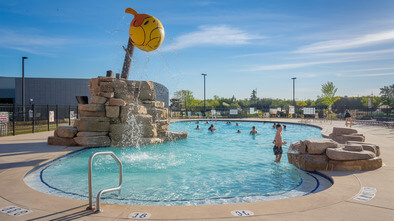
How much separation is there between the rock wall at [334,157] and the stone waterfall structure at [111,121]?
7893 mm

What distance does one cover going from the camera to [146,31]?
10.4 m

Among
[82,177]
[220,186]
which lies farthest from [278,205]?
[82,177]

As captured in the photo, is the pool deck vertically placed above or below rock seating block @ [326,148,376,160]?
below

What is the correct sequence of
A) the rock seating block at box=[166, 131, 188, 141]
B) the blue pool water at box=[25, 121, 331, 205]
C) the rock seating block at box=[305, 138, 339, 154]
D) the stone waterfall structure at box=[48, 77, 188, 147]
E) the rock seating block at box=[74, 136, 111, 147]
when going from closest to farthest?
the blue pool water at box=[25, 121, 331, 205], the rock seating block at box=[305, 138, 339, 154], the rock seating block at box=[74, 136, 111, 147], the stone waterfall structure at box=[48, 77, 188, 147], the rock seating block at box=[166, 131, 188, 141]

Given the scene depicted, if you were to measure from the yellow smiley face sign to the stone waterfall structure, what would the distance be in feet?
10.7

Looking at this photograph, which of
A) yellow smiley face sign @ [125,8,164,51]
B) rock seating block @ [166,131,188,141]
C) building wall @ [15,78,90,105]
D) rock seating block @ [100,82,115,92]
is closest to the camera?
yellow smiley face sign @ [125,8,164,51]

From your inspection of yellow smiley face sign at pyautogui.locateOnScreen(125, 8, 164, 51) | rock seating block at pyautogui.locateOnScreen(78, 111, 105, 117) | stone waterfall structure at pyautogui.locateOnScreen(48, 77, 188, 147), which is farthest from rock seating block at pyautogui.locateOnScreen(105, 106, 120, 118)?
yellow smiley face sign at pyautogui.locateOnScreen(125, 8, 164, 51)

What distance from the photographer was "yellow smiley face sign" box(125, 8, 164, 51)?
34.2 feet

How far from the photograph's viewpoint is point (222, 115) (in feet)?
135

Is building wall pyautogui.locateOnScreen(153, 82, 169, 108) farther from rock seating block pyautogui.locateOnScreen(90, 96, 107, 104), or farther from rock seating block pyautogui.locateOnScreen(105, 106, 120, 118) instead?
rock seating block pyautogui.locateOnScreen(105, 106, 120, 118)

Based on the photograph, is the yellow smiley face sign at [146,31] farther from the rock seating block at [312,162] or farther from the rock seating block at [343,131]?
the rock seating block at [343,131]

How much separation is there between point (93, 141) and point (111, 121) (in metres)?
1.29

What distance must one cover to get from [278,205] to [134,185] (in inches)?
143

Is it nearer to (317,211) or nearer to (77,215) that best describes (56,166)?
(77,215)
